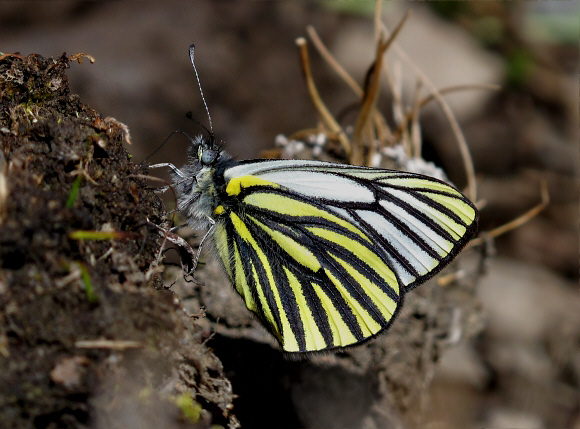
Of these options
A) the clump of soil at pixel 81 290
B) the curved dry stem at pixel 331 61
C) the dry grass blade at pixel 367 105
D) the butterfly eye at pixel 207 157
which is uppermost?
the curved dry stem at pixel 331 61

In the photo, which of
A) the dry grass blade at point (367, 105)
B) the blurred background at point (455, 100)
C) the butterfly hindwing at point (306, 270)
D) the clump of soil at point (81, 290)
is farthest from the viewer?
the blurred background at point (455, 100)

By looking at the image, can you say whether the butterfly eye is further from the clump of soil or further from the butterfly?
the clump of soil

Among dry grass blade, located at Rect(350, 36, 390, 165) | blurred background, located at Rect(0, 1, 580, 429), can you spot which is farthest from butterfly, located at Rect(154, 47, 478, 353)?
blurred background, located at Rect(0, 1, 580, 429)

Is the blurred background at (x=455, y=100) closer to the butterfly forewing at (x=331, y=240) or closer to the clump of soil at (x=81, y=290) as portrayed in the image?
the butterfly forewing at (x=331, y=240)

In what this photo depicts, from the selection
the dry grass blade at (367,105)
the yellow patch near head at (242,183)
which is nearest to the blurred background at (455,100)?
the dry grass blade at (367,105)

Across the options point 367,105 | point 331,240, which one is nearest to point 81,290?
point 331,240

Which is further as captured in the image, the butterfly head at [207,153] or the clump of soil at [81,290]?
the butterfly head at [207,153]

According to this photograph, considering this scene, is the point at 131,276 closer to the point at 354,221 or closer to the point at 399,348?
the point at 354,221
